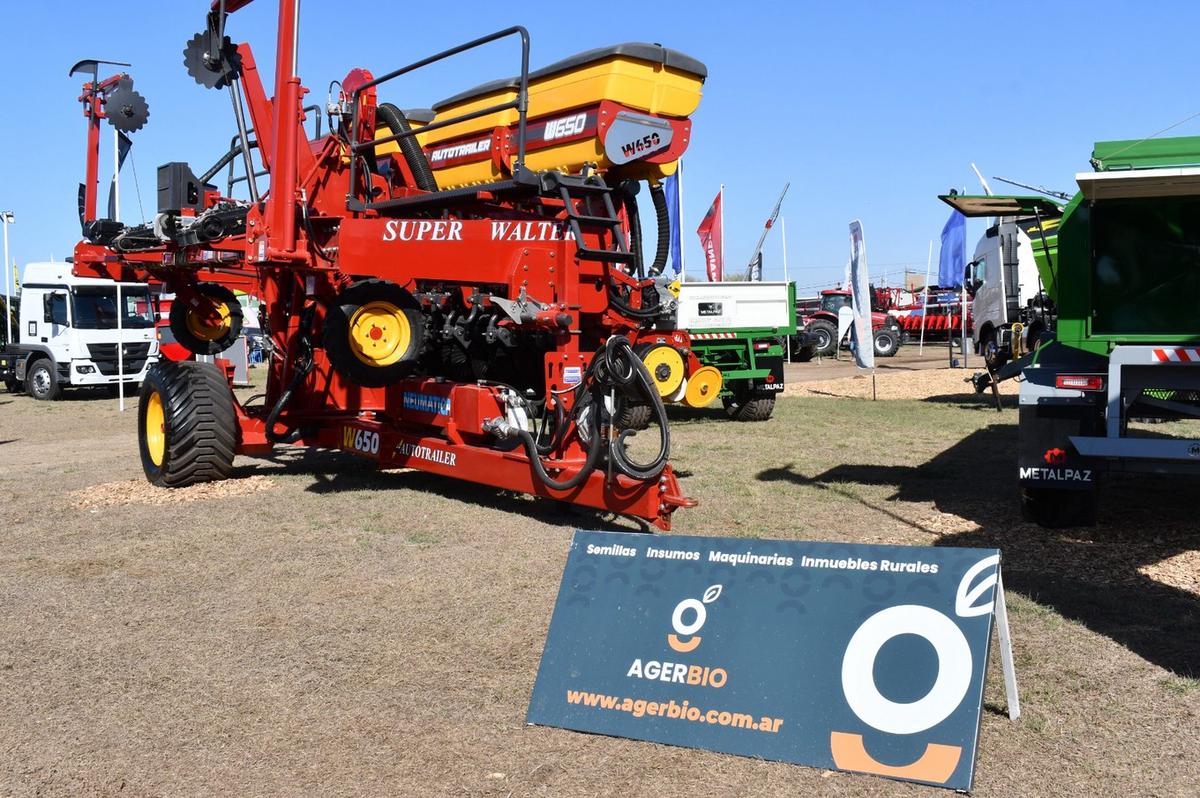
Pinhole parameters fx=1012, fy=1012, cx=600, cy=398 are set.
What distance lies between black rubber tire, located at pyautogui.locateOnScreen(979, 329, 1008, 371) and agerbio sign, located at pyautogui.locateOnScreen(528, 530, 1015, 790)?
14005 mm

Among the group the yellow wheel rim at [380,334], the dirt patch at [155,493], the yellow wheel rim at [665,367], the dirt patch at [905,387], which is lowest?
the dirt patch at [155,493]

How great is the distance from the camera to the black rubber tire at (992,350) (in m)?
16.7

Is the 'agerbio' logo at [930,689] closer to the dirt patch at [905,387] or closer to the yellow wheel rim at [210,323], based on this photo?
the yellow wheel rim at [210,323]

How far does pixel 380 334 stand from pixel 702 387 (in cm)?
568

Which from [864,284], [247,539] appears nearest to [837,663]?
[247,539]

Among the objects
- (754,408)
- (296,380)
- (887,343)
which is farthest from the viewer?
(887,343)

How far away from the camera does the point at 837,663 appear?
11.1 feet

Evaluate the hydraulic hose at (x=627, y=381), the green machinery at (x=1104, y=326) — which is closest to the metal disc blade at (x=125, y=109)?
the hydraulic hose at (x=627, y=381)

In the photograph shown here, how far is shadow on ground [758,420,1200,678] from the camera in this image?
15.5ft

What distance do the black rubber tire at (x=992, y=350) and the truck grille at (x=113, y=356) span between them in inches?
650

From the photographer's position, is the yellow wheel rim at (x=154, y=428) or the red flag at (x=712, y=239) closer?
the yellow wheel rim at (x=154, y=428)

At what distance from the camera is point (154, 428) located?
9.36 metres

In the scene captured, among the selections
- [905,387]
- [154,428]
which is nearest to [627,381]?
[154,428]

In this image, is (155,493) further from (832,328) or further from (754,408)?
(832,328)
